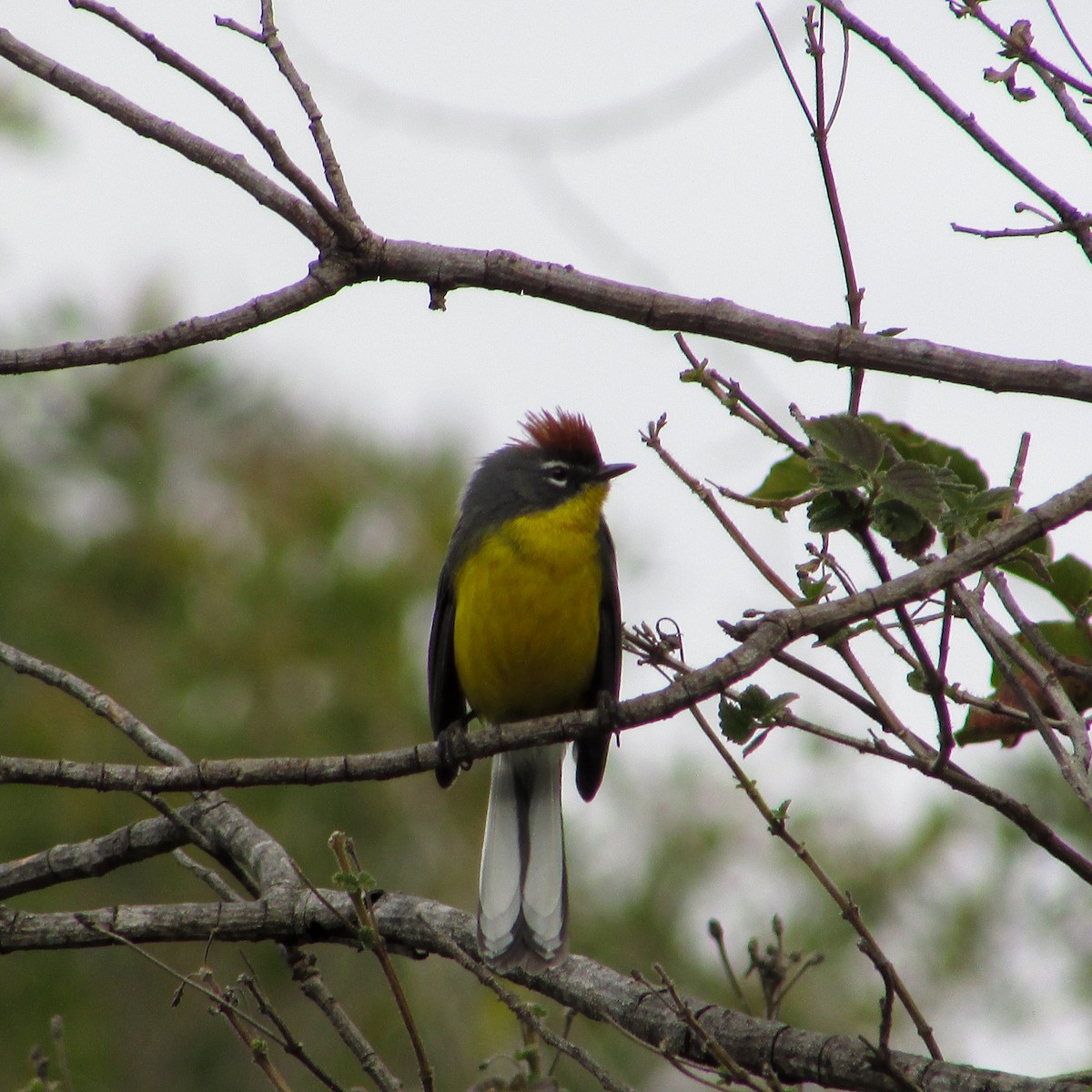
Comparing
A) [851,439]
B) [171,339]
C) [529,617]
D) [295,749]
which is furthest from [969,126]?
[295,749]

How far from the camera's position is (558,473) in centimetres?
543

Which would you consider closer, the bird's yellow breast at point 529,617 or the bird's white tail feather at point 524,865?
the bird's white tail feather at point 524,865

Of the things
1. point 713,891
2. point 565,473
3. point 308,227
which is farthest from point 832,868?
point 308,227

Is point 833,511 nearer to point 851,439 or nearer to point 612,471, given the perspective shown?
point 851,439

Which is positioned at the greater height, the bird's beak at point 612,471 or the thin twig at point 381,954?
the bird's beak at point 612,471

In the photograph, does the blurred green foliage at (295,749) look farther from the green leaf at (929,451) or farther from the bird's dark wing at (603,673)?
the green leaf at (929,451)

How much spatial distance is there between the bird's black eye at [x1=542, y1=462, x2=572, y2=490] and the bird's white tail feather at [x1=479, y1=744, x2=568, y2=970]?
107 centimetres

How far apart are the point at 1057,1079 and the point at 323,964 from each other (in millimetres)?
12368

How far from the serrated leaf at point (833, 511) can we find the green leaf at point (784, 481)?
76 cm

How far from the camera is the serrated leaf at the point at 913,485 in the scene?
2.22m

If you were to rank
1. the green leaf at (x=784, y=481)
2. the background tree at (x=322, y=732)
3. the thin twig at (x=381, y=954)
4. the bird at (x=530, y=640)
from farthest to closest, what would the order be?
1. the background tree at (x=322, y=732)
2. the bird at (x=530, y=640)
3. the green leaf at (x=784, y=481)
4. the thin twig at (x=381, y=954)

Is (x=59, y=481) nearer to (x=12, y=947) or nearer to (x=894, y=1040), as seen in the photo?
(x=894, y=1040)

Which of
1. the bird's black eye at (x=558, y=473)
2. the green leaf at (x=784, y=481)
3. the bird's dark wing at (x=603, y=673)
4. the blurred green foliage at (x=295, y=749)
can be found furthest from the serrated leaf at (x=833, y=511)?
the blurred green foliage at (x=295, y=749)

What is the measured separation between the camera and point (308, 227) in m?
2.61
